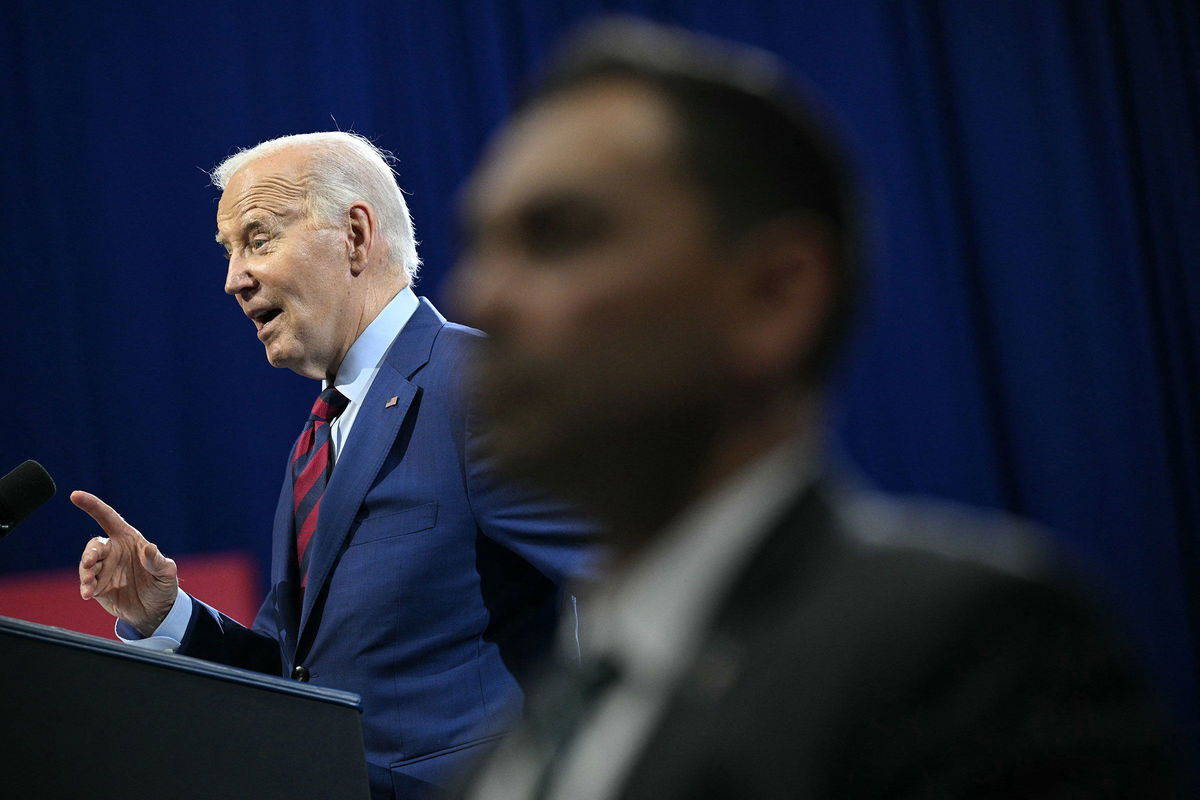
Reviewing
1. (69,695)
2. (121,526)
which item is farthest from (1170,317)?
(69,695)

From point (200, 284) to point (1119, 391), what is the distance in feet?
8.84

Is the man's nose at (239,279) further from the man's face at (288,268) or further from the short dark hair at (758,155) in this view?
the short dark hair at (758,155)

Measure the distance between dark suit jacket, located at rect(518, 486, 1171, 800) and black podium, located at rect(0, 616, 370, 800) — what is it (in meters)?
0.87

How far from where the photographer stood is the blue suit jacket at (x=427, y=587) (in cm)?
149

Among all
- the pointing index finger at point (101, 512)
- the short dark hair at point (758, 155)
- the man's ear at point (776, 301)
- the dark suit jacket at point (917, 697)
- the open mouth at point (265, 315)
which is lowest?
the pointing index finger at point (101, 512)

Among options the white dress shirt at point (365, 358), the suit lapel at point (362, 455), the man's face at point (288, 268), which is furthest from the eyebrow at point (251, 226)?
the suit lapel at point (362, 455)

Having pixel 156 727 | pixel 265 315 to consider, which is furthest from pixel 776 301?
pixel 265 315

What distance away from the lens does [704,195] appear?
41cm

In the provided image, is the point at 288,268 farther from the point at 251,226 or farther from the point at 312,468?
the point at 312,468

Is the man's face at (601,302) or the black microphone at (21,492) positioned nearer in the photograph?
the man's face at (601,302)

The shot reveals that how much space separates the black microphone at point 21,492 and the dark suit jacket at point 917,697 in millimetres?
1208

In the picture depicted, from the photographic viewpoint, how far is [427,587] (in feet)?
5.00

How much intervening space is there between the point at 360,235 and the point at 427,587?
70 cm

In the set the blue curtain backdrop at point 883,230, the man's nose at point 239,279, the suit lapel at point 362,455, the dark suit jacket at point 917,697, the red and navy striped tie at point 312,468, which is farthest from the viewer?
the blue curtain backdrop at point 883,230
